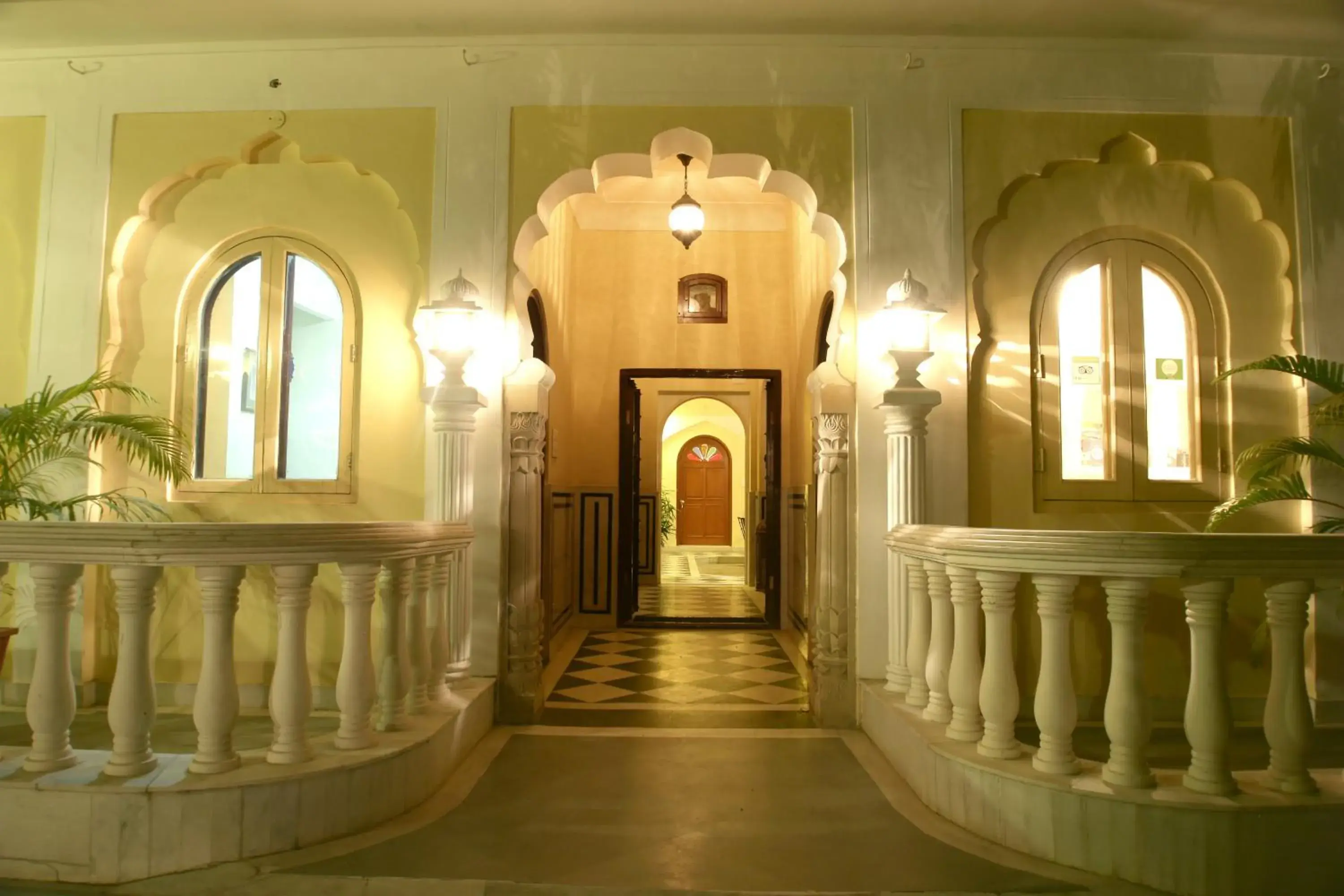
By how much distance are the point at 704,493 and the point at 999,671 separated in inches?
781

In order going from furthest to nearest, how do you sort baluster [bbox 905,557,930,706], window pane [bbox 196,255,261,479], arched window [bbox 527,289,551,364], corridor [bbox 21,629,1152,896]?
arched window [bbox 527,289,551,364] < window pane [bbox 196,255,261,479] < baluster [bbox 905,557,930,706] < corridor [bbox 21,629,1152,896]

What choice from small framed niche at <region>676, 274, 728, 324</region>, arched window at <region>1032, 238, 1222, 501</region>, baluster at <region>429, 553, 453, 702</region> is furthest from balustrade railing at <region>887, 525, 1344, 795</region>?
small framed niche at <region>676, 274, 728, 324</region>

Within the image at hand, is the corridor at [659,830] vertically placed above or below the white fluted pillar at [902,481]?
below

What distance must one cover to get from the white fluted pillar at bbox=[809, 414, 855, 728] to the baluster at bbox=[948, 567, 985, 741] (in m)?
1.38

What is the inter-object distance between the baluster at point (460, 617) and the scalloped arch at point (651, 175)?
1351mm

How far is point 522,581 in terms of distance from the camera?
16.8 ft

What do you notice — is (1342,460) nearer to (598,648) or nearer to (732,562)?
(598,648)

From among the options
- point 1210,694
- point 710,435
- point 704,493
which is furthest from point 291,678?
point 710,435

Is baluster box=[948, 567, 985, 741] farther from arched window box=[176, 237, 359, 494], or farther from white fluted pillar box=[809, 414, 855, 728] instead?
arched window box=[176, 237, 359, 494]

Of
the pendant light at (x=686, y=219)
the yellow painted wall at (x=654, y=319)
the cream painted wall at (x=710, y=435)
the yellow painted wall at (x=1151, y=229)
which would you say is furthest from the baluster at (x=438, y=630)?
the cream painted wall at (x=710, y=435)

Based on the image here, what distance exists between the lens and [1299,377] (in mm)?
5035

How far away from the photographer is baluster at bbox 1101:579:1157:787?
301cm

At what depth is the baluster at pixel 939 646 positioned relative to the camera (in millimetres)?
3879

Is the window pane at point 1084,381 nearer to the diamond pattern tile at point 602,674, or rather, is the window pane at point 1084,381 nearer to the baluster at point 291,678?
the diamond pattern tile at point 602,674
